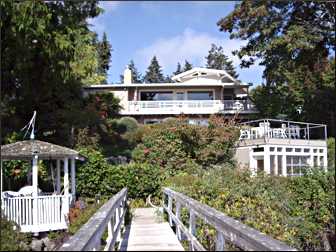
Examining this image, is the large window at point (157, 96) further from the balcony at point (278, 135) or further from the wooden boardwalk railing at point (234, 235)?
the wooden boardwalk railing at point (234, 235)

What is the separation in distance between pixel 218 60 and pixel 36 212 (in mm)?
79767

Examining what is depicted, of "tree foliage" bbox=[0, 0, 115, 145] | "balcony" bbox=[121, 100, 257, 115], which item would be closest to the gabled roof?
"balcony" bbox=[121, 100, 257, 115]

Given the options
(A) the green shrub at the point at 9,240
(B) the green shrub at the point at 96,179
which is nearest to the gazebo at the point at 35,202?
(B) the green shrub at the point at 96,179

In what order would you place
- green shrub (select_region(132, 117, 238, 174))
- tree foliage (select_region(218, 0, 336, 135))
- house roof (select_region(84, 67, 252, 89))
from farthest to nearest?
1. house roof (select_region(84, 67, 252, 89))
2. tree foliage (select_region(218, 0, 336, 135))
3. green shrub (select_region(132, 117, 238, 174))

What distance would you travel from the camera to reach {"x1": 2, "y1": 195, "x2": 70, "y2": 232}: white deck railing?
1515 cm

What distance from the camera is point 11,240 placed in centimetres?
775

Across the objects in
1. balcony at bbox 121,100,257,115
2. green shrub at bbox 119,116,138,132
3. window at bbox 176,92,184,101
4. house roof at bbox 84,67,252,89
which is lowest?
green shrub at bbox 119,116,138,132

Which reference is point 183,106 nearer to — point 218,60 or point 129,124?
point 129,124

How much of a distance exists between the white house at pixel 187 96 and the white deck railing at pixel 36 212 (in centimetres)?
2679

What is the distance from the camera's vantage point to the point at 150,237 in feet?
33.0

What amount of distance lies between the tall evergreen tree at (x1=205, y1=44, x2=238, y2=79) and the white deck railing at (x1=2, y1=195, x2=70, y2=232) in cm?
7356

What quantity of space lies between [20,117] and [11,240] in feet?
67.1

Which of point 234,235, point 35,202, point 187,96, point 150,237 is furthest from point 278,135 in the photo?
point 234,235

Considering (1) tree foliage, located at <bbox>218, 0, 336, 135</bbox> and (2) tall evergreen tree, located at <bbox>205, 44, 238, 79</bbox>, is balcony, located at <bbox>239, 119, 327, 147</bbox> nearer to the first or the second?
(1) tree foliage, located at <bbox>218, 0, 336, 135</bbox>
